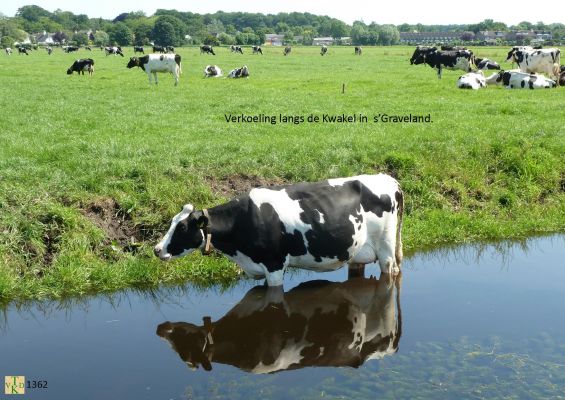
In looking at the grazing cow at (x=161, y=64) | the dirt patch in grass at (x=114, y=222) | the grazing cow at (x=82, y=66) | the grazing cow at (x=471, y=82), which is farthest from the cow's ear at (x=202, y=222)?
the grazing cow at (x=82, y=66)

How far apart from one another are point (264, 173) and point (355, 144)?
287 cm

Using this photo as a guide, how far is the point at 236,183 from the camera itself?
13.2 meters

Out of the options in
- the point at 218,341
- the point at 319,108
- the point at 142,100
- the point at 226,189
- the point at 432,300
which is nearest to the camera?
the point at 218,341

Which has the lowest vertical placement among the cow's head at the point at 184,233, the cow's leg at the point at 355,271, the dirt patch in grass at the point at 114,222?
the cow's leg at the point at 355,271

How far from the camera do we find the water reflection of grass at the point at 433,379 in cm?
695

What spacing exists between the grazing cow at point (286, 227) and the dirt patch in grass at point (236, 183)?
3.43 metres

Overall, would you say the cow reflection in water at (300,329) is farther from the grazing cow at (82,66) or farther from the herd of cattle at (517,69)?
Answer: the grazing cow at (82,66)

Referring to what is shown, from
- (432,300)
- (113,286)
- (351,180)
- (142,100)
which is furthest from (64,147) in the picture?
(142,100)

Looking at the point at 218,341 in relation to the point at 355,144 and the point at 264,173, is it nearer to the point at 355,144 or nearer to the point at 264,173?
the point at 264,173

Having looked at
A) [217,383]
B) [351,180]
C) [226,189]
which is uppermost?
[351,180]

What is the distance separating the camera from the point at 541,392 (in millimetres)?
6957

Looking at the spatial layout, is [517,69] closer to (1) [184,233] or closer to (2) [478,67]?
(2) [478,67]

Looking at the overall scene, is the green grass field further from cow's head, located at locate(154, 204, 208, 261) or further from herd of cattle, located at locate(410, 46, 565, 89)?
herd of cattle, located at locate(410, 46, 565, 89)

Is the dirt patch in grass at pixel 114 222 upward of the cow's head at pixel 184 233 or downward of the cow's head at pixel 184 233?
downward
